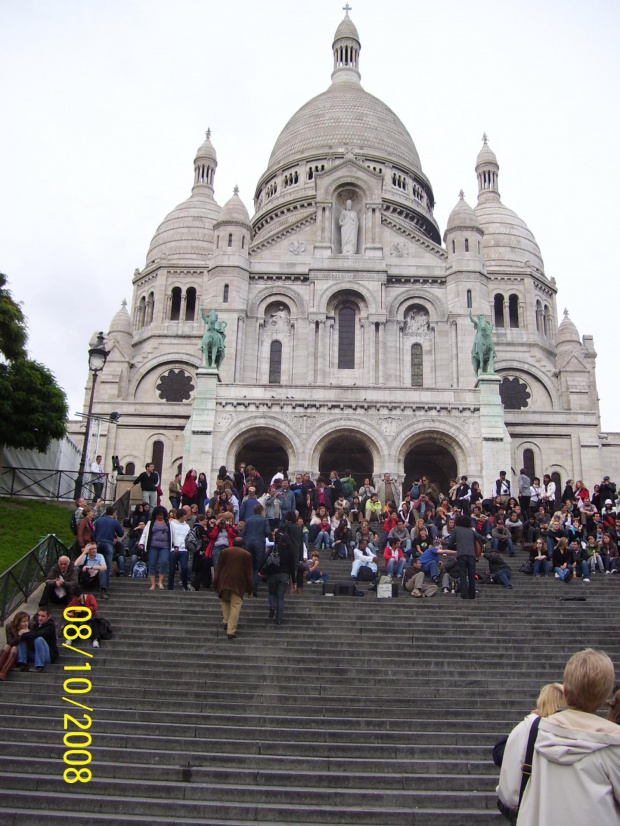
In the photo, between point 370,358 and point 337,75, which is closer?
point 370,358

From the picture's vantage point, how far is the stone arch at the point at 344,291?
3741 cm

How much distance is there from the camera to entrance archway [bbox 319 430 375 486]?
33.2m

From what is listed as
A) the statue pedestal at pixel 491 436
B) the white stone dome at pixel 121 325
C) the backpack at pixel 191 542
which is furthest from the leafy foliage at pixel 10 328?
the white stone dome at pixel 121 325

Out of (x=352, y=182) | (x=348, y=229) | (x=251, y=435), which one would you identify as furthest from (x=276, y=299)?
(x=251, y=435)

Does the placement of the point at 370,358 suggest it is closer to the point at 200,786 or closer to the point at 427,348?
the point at 427,348

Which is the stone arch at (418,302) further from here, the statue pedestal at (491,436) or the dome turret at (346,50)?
the dome turret at (346,50)

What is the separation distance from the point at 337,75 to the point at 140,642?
199 ft

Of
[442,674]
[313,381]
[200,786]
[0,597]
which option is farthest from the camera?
[313,381]

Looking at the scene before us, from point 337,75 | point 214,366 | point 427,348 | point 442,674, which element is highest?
point 337,75

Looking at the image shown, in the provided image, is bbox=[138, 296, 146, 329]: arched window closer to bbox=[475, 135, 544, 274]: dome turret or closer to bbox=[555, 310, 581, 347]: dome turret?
bbox=[475, 135, 544, 274]: dome turret

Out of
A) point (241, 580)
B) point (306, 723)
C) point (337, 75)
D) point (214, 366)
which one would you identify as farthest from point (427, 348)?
point (337, 75)

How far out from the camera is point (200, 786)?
892 centimetres

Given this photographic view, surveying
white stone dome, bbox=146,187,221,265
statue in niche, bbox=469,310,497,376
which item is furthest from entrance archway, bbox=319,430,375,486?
white stone dome, bbox=146,187,221,265

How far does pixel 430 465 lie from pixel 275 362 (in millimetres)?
8295
